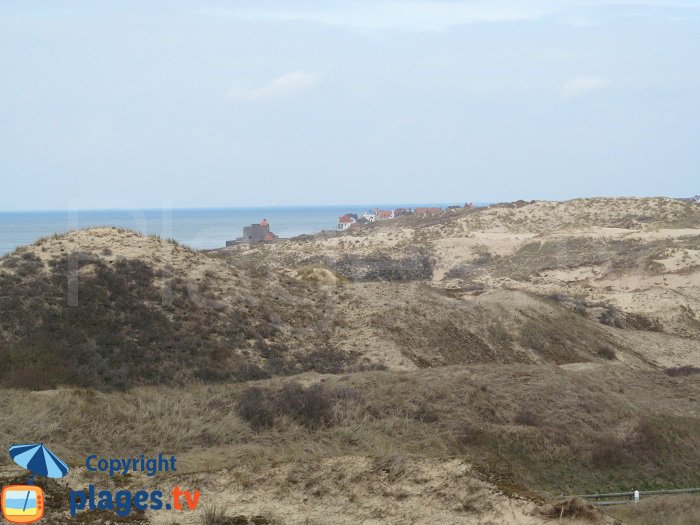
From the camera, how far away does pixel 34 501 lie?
8531mm

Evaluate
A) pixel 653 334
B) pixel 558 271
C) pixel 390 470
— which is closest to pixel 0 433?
pixel 390 470

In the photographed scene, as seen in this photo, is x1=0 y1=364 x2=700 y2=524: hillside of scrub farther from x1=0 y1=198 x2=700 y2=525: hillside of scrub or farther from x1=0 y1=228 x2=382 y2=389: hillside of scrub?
x1=0 y1=228 x2=382 y2=389: hillside of scrub

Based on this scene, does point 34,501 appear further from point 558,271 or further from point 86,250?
point 558,271

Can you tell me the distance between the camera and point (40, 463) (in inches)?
371

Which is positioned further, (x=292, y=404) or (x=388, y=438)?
(x=292, y=404)

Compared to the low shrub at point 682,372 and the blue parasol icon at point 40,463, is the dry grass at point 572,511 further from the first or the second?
the low shrub at point 682,372

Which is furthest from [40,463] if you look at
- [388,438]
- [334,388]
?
[334,388]

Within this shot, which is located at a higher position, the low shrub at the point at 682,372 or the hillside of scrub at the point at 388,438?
the hillside of scrub at the point at 388,438

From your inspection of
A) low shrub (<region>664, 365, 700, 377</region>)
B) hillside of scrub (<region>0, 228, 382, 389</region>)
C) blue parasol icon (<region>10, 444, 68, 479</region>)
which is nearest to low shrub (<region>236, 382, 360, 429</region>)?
hillside of scrub (<region>0, 228, 382, 389</region>)

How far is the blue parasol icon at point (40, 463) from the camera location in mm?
9297

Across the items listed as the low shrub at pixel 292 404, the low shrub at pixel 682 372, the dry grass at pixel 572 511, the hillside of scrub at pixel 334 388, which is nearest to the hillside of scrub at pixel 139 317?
the hillside of scrub at pixel 334 388

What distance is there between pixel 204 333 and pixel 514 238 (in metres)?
52.8

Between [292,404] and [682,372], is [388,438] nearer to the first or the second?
[292,404]

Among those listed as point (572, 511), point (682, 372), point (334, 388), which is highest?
point (572, 511)
